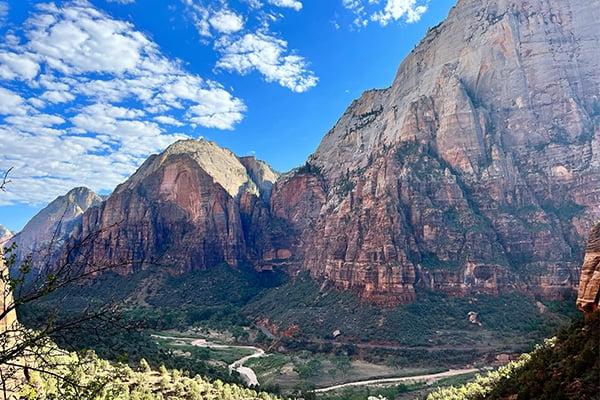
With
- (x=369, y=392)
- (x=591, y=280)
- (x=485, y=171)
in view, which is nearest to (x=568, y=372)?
(x=591, y=280)

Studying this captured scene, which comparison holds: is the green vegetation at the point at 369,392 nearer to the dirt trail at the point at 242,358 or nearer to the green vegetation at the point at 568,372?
the dirt trail at the point at 242,358

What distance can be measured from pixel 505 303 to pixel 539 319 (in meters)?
6.88

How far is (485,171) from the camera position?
95312 mm

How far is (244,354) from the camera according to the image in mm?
80875

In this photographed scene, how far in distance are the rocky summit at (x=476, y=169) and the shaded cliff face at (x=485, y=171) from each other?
0.88ft

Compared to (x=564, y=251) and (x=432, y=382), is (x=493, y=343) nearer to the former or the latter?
(x=432, y=382)

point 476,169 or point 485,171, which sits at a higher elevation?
point 476,169

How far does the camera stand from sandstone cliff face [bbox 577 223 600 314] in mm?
18797

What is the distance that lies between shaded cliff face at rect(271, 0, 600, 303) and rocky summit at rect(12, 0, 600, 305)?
10.6 inches

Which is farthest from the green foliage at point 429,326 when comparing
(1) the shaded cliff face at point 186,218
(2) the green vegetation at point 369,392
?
(1) the shaded cliff face at point 186,218

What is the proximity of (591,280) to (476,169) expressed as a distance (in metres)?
83.1

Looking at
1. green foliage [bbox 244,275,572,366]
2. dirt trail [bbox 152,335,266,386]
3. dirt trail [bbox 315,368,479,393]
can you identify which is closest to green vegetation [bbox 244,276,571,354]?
green foliage [bbox 244,275,572,366]

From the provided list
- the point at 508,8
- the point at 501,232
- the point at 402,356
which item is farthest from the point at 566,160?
the point at 402,356

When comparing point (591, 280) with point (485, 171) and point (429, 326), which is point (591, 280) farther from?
point (485, 171)
